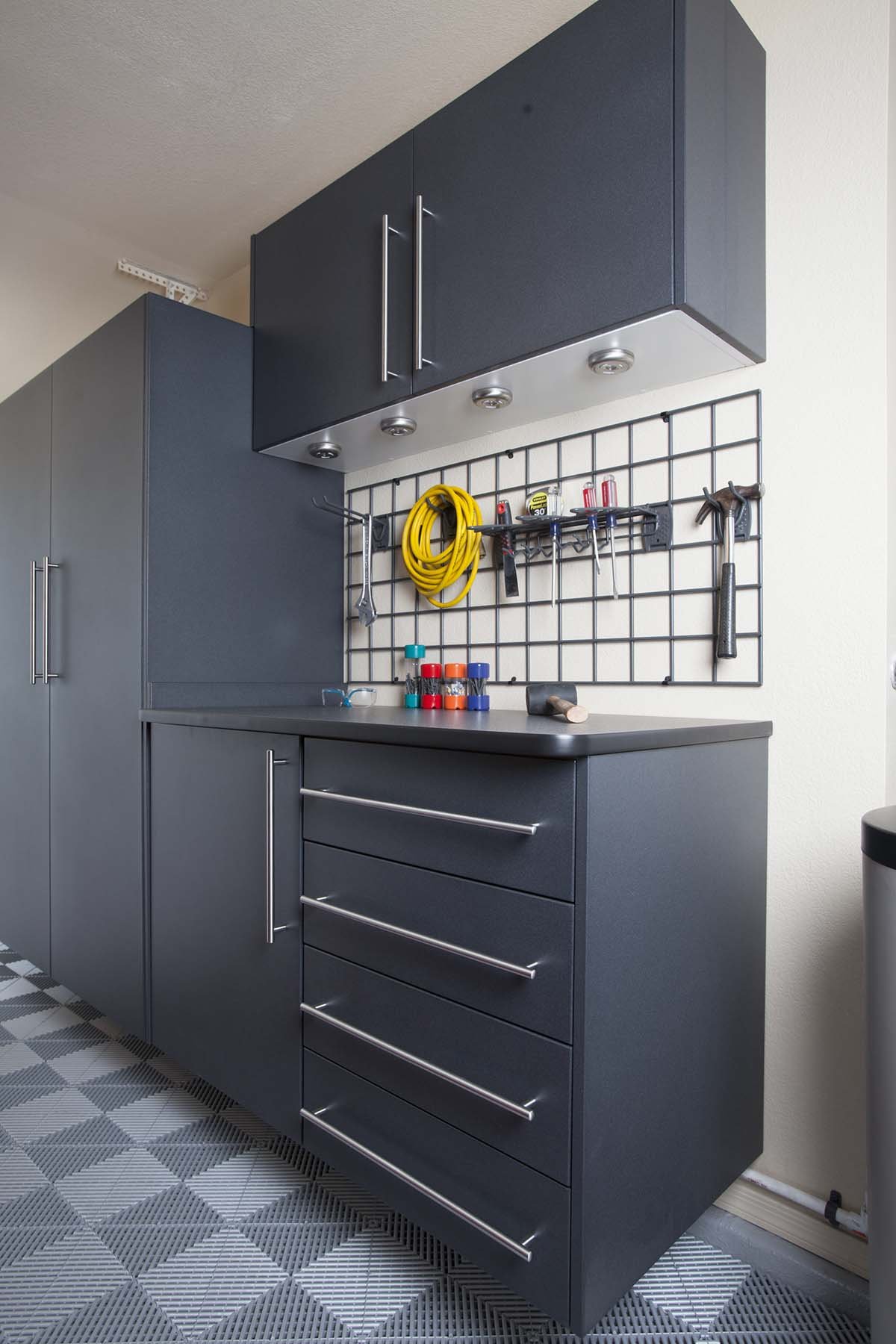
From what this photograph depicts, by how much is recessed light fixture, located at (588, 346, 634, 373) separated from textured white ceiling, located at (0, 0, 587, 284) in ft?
2.82

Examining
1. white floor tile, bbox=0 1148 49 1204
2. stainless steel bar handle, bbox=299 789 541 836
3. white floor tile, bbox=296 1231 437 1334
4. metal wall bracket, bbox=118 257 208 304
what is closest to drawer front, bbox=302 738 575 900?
stainless steel bar handle, bbox=299 789 541 836

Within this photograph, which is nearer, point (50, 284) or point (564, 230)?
point (564, 230)

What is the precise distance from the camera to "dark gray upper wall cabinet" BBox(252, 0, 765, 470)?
4.51ft

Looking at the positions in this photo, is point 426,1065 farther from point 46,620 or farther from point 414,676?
point 46,620

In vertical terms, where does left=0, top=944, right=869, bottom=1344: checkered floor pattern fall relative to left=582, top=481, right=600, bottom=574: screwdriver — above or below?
below

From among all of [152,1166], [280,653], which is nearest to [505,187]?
[280,653]

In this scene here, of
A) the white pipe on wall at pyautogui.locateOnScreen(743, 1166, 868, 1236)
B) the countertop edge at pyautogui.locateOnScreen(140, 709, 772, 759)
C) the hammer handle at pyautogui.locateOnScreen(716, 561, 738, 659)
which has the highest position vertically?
the hammer handle at pyautogui.locateOnScreen(716, 561, 738, 659)

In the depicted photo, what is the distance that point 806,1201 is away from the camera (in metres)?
1.46

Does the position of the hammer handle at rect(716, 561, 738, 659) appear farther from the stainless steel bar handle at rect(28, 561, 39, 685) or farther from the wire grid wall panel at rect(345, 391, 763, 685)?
the stainless steel bar handle at rect(28, 561, 39, 685)

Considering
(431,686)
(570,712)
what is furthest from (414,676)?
(570,712)

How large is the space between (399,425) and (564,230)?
637 mm

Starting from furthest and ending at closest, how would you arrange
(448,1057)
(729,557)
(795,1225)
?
1. (729,557)
2. (795,1225)
3. (448,1057)

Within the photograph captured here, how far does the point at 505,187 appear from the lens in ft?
5.25

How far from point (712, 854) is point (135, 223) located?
8.86 feet
